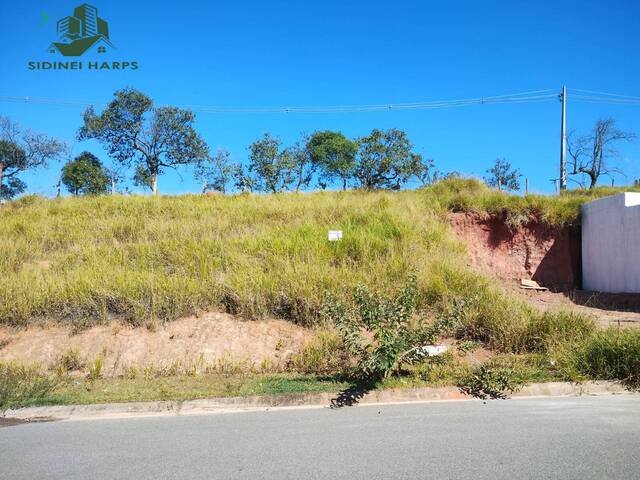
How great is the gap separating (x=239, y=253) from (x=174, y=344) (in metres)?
3.54

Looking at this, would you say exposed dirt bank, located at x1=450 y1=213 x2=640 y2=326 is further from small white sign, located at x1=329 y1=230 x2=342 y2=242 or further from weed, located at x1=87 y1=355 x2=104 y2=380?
weed, located at x1=87 y1=355 x2=104 y2=380

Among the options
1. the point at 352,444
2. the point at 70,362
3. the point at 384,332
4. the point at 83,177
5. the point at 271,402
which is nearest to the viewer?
the point at 352,444

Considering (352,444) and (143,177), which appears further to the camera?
(143,177)

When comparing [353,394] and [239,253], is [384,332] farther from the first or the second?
[239,253]

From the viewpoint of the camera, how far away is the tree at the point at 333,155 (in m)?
39.5

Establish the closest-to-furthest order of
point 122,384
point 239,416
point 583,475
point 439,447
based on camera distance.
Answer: point 583,475, point 439,447, point 239,416, point 122,384

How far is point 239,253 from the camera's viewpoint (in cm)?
1202

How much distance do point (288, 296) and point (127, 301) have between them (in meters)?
3.23

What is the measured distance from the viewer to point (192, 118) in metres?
36.5

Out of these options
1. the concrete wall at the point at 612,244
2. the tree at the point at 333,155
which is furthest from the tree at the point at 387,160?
the concrete wall at the point at 612,244

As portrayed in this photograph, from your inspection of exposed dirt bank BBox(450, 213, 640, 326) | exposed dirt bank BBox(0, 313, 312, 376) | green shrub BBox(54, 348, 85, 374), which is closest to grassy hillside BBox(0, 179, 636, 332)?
exposed dirt bank BBox(0, 313, 312, 376)

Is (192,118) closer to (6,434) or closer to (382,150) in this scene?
(382,150)

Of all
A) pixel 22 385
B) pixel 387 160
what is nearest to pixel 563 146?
pixel 387 160

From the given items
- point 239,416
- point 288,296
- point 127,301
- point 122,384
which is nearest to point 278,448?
Answer: point 239,416
